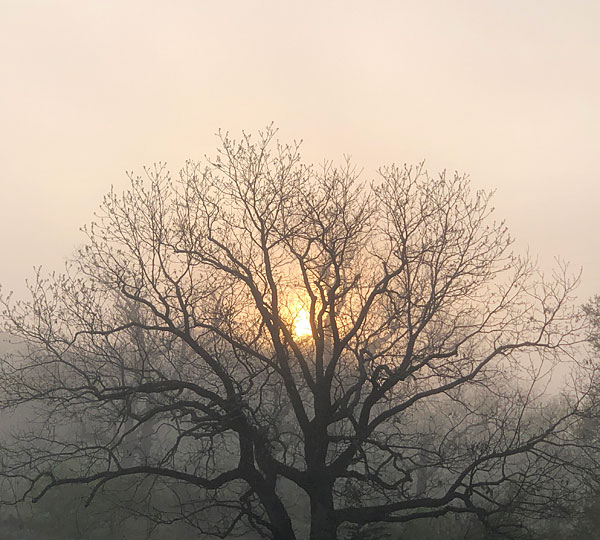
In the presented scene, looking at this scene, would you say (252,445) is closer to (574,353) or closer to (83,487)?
(574,353)

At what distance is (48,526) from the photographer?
23500 mm

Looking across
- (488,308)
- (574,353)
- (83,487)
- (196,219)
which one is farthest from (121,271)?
(83,487)

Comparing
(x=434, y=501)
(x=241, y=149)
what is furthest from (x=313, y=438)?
(x=241, y=149)

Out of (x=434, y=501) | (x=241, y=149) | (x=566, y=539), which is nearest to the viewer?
(x=434, y=501)

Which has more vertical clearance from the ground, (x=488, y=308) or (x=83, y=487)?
(x=488, y=308)

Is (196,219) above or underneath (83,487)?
above

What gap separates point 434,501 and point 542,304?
5.28 metres

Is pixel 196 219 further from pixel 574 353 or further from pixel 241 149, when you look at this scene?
pixel 574 353

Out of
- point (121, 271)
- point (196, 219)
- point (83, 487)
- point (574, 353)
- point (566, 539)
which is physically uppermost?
point (196, 219)

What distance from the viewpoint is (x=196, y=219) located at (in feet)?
47.6

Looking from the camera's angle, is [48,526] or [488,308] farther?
[48,526]

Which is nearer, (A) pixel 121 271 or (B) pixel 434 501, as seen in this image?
(B) pixel 434 501

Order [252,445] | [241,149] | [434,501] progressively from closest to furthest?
[434,501] → [252,445] → [241,149]

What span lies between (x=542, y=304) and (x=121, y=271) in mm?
10315
